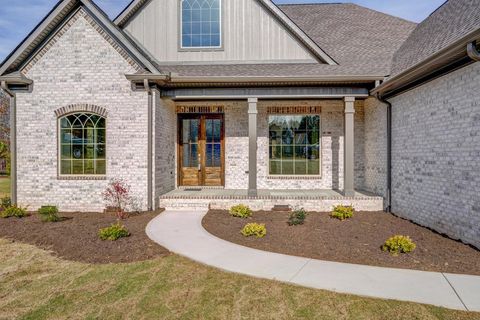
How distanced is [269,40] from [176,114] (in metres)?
4.40

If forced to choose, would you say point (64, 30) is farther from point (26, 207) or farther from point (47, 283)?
point (47, 283)

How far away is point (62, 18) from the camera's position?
9078mm

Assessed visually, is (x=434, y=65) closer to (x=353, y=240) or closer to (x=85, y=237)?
(x=353, y=240)

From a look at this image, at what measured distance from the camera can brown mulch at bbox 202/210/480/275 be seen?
515 centimetres

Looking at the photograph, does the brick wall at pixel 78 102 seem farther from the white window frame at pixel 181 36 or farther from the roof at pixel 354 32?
the roof at pixel 354 32

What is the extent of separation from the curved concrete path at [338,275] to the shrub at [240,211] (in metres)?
2.13

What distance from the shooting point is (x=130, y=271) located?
4875mm

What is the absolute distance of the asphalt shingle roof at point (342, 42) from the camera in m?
9.66

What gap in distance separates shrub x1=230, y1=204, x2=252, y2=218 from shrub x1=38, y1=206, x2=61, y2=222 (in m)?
4.81

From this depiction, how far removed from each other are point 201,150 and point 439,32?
27.4 feet

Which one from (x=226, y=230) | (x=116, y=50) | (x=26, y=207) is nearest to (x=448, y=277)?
(x=226, y=230)

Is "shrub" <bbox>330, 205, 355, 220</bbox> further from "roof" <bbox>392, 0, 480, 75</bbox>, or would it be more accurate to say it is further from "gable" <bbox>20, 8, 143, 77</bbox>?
"gable" <bbox>20, 8, 143, 77</bbox>

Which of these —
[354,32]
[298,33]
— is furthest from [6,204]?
[354,32]

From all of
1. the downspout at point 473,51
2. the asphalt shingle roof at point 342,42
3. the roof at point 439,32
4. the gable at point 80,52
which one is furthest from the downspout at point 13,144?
the downspout at point 473,51
